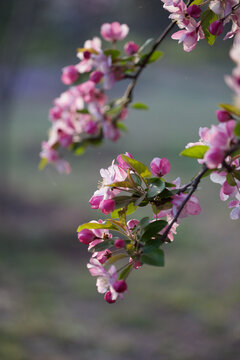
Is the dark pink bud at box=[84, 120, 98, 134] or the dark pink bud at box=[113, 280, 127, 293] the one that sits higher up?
the dark pink bud at box=[84, 120, 98, 134]

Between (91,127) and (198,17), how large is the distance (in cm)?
46

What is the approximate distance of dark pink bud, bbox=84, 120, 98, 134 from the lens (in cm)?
111

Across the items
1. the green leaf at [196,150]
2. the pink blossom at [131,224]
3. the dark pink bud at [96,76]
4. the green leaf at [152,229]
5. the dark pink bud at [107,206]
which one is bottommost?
the green leaf at [152,229]

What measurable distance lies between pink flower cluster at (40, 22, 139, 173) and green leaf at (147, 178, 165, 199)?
41cm

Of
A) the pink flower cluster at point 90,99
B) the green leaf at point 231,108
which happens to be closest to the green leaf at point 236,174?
the green leaf at point 231,108

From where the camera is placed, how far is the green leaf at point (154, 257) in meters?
0.52

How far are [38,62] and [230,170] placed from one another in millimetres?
7527

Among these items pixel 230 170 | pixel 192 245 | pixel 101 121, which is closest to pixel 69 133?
pixel 101 121

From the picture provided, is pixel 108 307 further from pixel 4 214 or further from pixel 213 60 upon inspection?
pixel 213 60

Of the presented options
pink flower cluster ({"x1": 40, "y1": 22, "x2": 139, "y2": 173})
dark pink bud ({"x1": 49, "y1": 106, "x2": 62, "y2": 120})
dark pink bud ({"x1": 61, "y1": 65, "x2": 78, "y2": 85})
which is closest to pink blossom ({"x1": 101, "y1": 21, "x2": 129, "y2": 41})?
pink flower cluster ({"x1": 40, "y1": 22, "x2": 139, "y2": 173})

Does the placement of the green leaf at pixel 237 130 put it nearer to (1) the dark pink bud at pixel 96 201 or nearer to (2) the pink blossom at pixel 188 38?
(1) the dark pink bud at pixel 96 201

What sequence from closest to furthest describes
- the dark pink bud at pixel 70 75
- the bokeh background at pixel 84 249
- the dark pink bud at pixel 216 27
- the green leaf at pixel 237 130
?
the green leaf at pixel 237 130 < the dark pink bud at pixel 216 27 < the dark pink bud at pixel 70 75 < the bokeh background at pixel 84 249

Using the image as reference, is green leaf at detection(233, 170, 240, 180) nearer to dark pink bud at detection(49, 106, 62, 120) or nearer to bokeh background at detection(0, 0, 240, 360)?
dark pink bud at detection(49, 106, 62, 120)

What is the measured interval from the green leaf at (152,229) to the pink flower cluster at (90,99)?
45 centimetres
